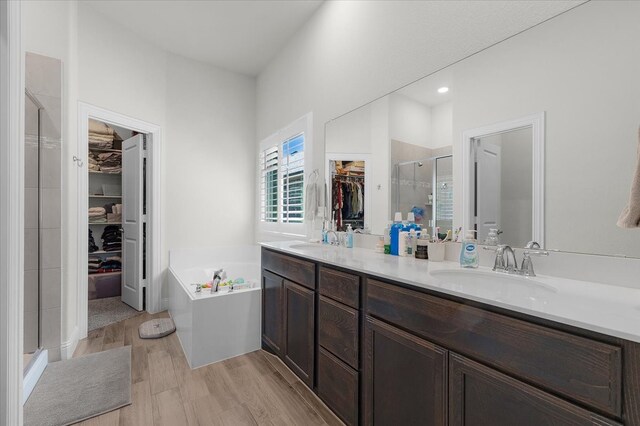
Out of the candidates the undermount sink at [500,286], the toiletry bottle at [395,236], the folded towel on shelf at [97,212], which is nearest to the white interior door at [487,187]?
the undermount sink at [500,286]

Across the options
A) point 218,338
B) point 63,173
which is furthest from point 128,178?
point 218,338

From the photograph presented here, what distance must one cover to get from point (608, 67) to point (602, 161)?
34 centimetres

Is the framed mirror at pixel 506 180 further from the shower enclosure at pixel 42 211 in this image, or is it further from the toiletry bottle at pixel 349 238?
the shower enclosure at pixel 42 211

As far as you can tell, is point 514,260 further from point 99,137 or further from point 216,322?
point 99,137

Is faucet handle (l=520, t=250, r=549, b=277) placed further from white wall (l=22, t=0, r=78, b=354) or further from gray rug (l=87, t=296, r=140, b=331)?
gray rug (l=87, t=296, r=140, b=331)

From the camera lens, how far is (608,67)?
3.52 feet

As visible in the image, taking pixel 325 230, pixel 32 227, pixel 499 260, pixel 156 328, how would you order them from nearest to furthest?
1. pixel 499 260
2. pixel 32 227
3. pixel 325 230
4. pixel 156 328

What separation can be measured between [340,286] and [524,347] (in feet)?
2.83

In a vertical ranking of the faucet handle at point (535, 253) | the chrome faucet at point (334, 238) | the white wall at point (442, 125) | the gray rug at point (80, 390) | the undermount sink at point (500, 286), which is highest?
the white wall at point (442, 125)

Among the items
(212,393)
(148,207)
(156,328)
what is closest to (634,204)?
(212,393)

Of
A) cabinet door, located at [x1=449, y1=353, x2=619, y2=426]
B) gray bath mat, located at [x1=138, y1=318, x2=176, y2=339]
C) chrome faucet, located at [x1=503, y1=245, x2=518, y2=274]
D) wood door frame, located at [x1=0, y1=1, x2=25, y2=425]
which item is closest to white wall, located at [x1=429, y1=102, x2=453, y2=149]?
chrome faucet, located at [x1=503, y1=245, x2=518, y2=274]

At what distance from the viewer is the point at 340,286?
1548mm

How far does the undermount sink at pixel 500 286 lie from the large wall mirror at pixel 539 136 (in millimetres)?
203

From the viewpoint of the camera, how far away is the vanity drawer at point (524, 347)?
68cm
